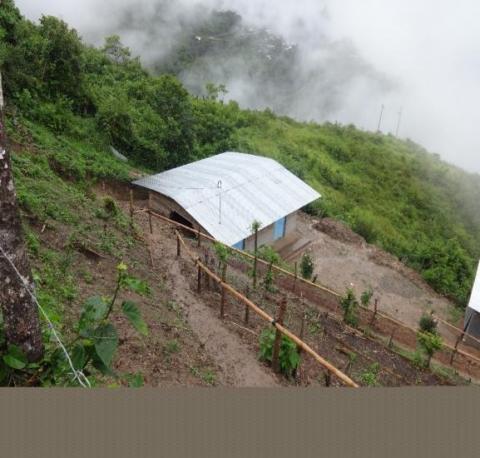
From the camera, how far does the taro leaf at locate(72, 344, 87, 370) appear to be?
3666mm

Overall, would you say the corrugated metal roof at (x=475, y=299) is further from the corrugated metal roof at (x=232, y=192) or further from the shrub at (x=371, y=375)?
the corrugated metal roof at (x=232, y=192)

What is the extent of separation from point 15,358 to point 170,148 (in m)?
24.5

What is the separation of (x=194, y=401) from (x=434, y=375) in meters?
12.1

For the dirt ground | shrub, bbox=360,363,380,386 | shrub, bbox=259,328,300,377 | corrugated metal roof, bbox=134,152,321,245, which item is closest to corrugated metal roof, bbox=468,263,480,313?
the dirt ground

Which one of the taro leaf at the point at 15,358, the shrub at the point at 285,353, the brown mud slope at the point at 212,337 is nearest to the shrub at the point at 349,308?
the brown mud slope at the point at 212,337

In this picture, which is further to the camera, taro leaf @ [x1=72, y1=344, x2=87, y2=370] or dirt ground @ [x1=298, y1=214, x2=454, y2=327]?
dirt ground @ [x1=298, y1=214, x2=454, y2=327]

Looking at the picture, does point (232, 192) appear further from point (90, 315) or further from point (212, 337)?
point (90, 315)

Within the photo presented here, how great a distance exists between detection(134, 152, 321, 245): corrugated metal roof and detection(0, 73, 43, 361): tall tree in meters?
15.0

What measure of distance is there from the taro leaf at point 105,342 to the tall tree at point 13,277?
0.46m

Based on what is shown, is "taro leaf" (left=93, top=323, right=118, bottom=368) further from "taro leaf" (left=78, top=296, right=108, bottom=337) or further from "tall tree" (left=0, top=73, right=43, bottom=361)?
"tall tree" (left=0, top=73, right=43, bottom=361)

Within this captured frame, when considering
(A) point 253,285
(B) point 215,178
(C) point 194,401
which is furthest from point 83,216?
(C) point 194,401

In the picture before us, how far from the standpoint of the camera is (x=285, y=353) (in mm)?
→ 8758

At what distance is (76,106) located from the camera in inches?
931

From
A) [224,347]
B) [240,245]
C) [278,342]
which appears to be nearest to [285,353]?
[278,342]
